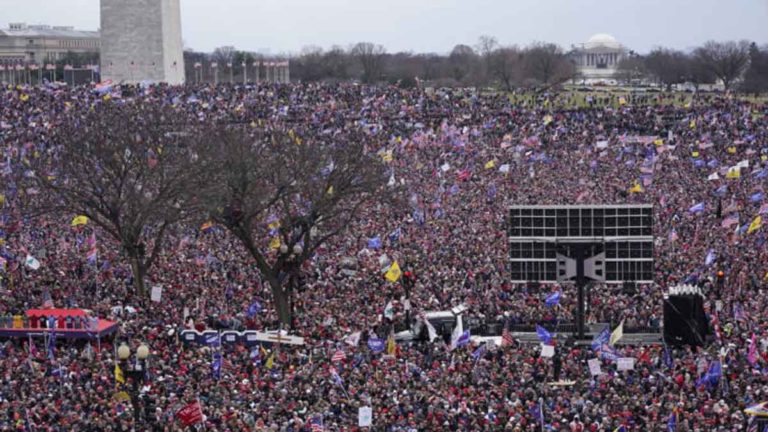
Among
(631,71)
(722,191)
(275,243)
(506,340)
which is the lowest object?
(506,340)

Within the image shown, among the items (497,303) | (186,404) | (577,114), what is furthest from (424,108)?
(186,404)

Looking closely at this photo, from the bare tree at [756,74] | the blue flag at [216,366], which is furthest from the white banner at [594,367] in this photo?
the bare tree at [756,74]

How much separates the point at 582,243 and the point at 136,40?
75.7 m

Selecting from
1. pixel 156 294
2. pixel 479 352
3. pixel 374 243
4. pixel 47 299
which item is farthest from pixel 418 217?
Answer: pixel 479 352

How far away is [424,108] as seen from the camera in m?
95.9

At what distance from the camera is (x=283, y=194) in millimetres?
41594

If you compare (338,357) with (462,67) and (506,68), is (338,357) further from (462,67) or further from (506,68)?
(462,67)

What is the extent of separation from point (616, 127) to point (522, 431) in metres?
65.0

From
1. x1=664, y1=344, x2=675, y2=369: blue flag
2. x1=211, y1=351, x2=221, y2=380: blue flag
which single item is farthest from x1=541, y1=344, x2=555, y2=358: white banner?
x1=211, y1=351, x2=221, y2=380: blue flag

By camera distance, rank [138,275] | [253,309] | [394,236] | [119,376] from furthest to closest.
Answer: [394,236]
[138,275]
[253,309]
[119,376]

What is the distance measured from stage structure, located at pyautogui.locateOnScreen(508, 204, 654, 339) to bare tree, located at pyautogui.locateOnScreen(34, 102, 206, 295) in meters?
10.1

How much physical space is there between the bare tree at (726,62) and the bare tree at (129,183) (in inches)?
3980

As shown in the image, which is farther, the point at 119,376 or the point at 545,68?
the point at 545,68

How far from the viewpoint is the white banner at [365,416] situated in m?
25.7
